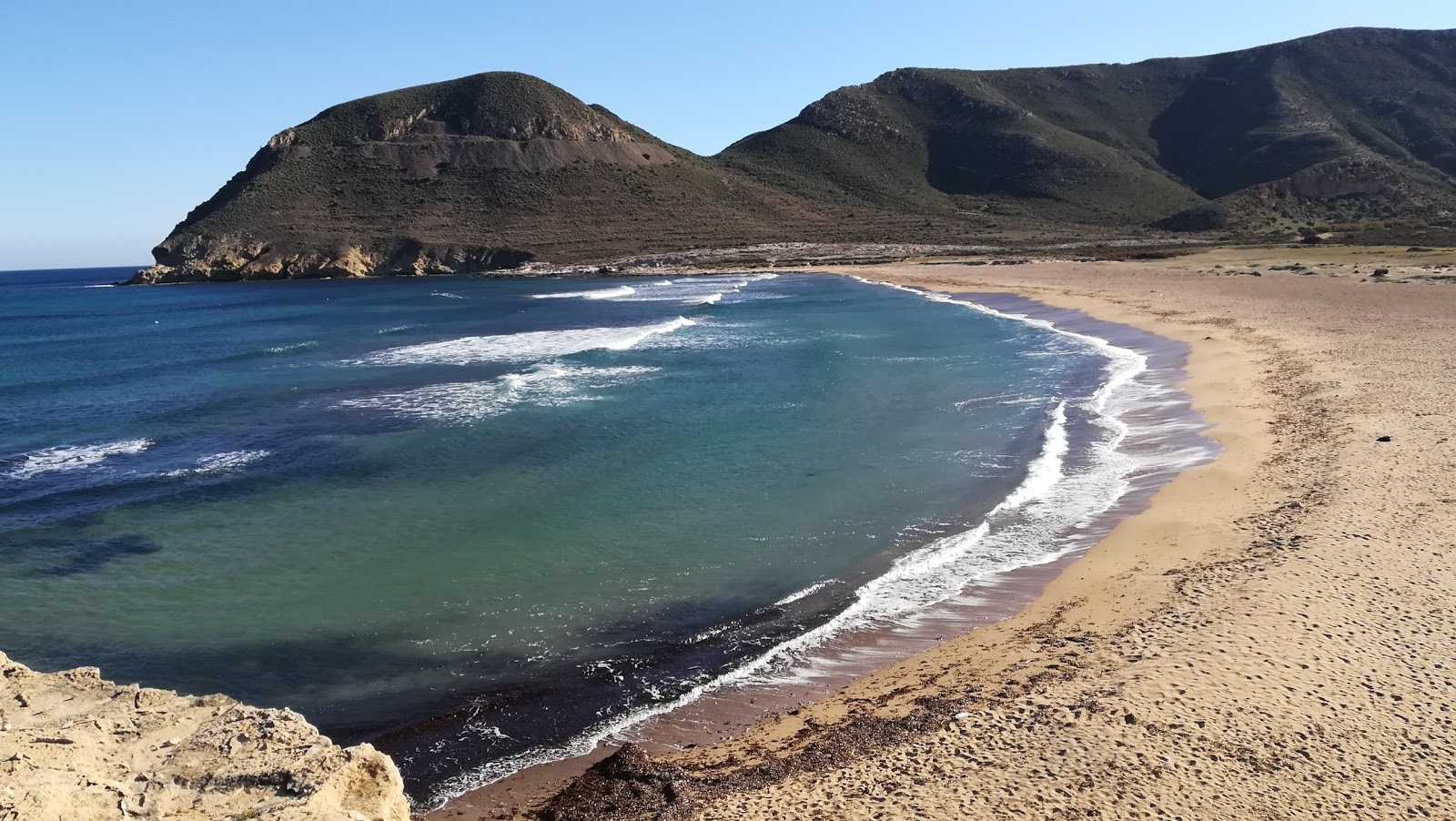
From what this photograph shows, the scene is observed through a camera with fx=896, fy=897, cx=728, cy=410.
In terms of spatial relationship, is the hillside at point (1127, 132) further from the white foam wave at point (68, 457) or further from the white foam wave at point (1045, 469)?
the white foam wave at point (68, 457)

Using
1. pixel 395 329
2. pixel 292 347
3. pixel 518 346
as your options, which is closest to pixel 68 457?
pixel 518 346

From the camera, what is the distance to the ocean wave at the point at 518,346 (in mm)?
32062

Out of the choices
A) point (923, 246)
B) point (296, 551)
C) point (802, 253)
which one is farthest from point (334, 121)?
point (296, 551)

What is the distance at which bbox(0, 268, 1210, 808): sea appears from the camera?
29.7 ft

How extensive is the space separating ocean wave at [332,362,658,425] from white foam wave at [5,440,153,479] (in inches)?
194

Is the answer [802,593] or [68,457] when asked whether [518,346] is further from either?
[802,593]

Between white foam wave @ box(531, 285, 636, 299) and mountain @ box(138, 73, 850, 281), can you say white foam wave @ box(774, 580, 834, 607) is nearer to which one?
white foam wave @ box(531, 285, 636, 299)

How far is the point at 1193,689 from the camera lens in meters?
7.17

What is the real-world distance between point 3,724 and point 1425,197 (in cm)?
12393

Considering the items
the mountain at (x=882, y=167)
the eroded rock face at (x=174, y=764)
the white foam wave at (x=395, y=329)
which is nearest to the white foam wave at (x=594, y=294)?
the white foam wave at (x=395, y=329)

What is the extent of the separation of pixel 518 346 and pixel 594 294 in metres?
28.3

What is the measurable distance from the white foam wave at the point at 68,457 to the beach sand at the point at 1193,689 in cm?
1666

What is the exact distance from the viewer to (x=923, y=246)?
298ft

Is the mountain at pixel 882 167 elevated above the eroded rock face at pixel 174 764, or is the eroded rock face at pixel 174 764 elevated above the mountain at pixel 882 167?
the mountain at pixel 882 167
